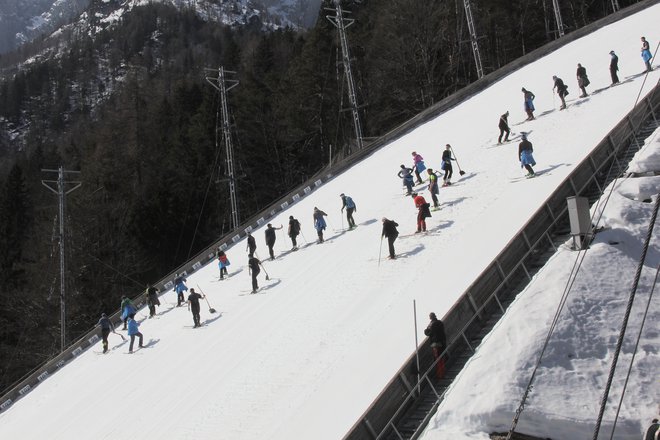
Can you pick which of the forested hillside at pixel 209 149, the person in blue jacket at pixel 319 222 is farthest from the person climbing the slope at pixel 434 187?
the forested hillside at pixel 209 149

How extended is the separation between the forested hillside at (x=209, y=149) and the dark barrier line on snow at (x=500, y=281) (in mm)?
24273

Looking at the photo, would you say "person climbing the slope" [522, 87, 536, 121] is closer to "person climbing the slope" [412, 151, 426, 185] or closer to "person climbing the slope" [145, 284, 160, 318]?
"person climbing the slope" [412, 151, 426, 185]

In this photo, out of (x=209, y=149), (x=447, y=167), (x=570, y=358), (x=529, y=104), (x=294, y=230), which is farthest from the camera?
(x=209, y=149)

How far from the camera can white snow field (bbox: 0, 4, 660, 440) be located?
9062 millimetres

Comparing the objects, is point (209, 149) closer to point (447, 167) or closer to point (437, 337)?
point (447, 167)

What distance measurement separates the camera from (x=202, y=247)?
49844 millimetres

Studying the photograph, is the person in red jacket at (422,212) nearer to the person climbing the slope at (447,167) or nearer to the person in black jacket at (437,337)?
the person climbing the slope at (447,167)

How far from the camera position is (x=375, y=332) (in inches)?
523

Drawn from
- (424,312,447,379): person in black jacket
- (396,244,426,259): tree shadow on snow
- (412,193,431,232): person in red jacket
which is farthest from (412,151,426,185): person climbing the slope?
(424,312,447,379): person in black jacket

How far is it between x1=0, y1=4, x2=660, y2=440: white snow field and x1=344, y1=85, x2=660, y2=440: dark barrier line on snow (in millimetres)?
861

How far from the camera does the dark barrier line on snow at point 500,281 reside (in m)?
9.58

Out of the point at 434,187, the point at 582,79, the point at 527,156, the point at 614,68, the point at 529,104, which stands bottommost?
the point at 434,187

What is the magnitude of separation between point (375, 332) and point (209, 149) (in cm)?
4564

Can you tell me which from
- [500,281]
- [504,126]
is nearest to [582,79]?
[504,126]
